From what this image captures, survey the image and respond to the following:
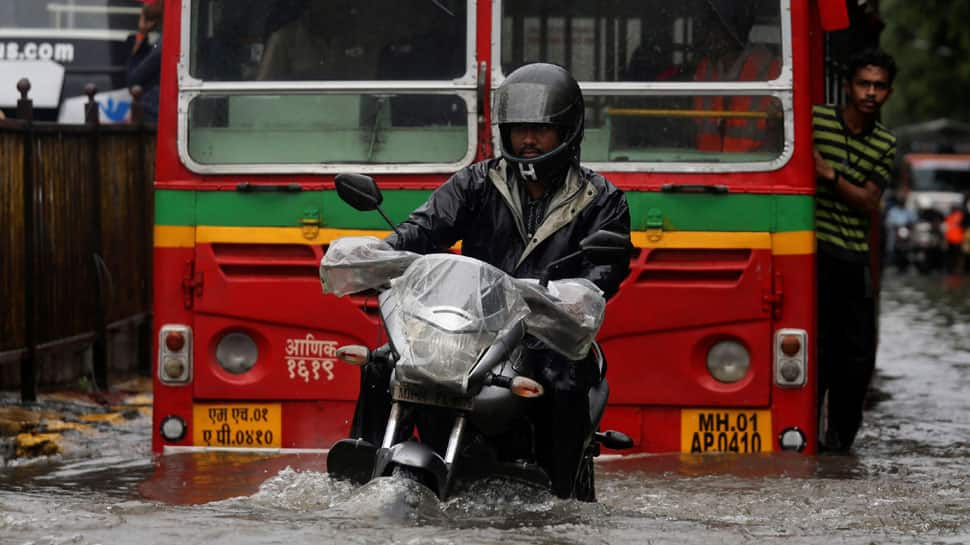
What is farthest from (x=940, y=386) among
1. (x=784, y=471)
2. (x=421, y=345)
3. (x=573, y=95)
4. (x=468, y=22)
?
(x=421, y=345)

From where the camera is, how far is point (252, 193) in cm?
848

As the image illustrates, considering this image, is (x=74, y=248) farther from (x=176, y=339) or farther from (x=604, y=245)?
(x=604, y=245)

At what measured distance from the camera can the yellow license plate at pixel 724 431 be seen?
8.52 meters

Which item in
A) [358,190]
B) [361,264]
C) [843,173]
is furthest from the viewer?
[843,173]

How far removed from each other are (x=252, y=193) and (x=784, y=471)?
2591 millimetres

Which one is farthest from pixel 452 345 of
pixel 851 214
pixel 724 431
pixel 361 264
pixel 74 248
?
pixel 74 248

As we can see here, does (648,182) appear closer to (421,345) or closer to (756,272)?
(756,272)

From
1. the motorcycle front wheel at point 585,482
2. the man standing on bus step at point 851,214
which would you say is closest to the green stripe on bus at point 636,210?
the man standing on bus step at point 851,214

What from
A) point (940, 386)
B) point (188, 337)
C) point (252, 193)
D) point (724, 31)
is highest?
point (724, 31)

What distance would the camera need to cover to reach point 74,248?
11.7 metres

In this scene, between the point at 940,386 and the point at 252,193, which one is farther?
the point at 940,386

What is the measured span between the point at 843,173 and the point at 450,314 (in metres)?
4.18

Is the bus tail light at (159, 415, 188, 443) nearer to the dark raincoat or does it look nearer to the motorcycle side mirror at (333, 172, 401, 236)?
the dark raincoat

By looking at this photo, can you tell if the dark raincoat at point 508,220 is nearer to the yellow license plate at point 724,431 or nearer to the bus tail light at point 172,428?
the yellow license plate at point 724,431
